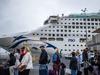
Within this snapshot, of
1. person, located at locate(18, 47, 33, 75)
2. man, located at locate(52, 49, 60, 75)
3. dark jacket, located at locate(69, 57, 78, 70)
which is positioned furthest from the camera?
man, located at locate(52, 49, 60, 75)

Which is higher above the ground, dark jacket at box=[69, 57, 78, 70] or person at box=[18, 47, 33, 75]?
person at box=[18, 47, 33, 75]

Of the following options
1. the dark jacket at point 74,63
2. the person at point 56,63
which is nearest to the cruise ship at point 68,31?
the person at point 56,63

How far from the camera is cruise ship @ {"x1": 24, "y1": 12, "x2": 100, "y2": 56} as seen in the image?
251 feet

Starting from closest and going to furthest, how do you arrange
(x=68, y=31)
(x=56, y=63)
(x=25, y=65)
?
1. (x=25, y=65)
2. (x=56, y=63)
3. (x=68, y=31)

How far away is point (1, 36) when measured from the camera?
82875 mm

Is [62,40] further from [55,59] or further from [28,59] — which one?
[28,59]

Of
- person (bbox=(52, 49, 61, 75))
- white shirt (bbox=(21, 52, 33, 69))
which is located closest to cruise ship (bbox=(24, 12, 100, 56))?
person (bbox=(52, 49, 61, 75))

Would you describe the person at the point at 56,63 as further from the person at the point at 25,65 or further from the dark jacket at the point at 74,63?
the person at the point at 25,65

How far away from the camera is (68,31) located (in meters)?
78.5

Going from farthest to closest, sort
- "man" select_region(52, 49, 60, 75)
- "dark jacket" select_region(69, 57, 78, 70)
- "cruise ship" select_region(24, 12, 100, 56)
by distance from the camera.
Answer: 1. "cruise ship" select_region(24, 12, 100, 56)
2. "man" select_region(52, 49, 60, 75)
3. "dark jacket" select_region(69, 57, 78, 70)

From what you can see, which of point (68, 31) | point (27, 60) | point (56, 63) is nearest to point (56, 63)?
point (56, 63)

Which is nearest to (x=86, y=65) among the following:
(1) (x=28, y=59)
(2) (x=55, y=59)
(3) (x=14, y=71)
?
(2) (x=55, y=59)

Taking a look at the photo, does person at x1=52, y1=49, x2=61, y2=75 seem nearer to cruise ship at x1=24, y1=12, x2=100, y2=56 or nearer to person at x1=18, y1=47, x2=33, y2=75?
person at x1=18, y1=47, x2=33, y2=75

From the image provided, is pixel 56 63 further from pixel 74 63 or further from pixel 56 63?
pixel 74 63
